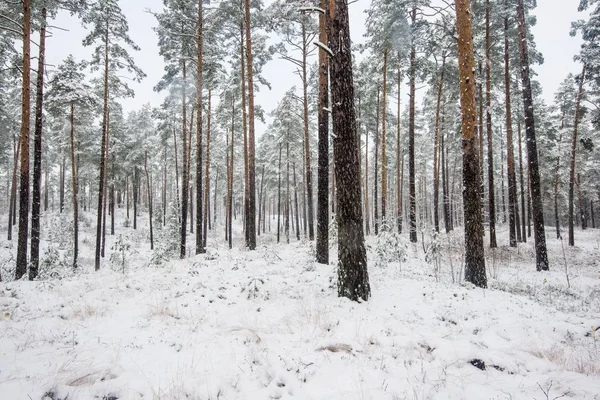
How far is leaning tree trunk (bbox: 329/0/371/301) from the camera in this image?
19.5 feet

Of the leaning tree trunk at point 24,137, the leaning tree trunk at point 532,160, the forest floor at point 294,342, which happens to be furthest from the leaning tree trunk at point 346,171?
the leaning tree trunk at point 24,137

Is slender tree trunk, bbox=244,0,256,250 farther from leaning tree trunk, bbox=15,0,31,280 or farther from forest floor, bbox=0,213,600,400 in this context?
→ leaning tree trunk, bbox=15,0,31,280

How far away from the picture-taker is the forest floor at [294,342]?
11.0 feet

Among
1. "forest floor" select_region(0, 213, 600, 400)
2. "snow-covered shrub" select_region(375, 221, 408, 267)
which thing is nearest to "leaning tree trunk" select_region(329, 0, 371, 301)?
"forest floor" select_region(0, 213, 600, 400)

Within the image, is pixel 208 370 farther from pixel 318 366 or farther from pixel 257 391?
pixel 318 366

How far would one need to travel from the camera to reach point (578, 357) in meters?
4.26

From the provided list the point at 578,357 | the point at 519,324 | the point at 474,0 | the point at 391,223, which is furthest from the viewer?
the point at 474,0

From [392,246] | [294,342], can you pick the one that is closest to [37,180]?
[294,342]

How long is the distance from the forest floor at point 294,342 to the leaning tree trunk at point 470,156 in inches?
34.5

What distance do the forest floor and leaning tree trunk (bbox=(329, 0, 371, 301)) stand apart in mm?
502

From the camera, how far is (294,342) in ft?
14.2

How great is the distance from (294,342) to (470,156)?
662 centimetres

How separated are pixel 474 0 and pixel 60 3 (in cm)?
1828

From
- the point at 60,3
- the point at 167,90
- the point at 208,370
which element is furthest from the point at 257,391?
the point at 167,90
